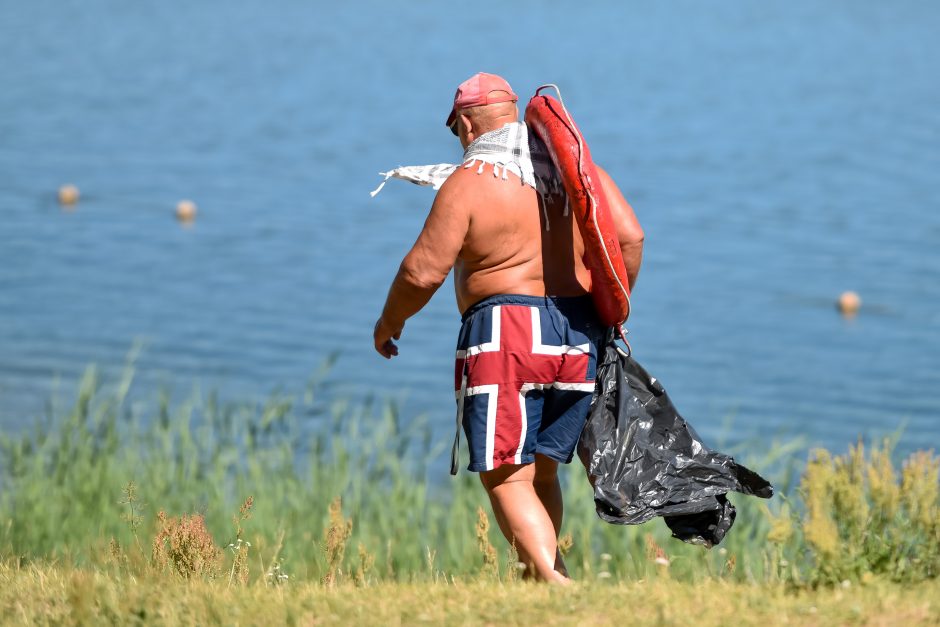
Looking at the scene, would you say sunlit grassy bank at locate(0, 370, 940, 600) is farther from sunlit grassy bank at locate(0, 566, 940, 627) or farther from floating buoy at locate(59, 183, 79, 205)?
floating buoy at locate(59, 183, 79, 205)

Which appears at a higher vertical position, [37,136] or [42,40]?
[42,40]

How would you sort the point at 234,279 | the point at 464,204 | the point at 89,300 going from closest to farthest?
1. the point at 464,204
2. the point at 89,300
3. the point at 234,279

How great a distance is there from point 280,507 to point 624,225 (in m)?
3.39

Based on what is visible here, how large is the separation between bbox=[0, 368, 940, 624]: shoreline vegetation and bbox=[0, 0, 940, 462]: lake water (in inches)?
68.8

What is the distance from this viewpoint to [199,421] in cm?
931

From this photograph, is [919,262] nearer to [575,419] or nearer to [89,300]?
[89,300]

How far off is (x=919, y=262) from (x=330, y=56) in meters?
13.8

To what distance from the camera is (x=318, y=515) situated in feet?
23.9

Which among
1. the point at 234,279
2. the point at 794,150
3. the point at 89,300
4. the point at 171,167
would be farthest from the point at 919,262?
the point at 171,167

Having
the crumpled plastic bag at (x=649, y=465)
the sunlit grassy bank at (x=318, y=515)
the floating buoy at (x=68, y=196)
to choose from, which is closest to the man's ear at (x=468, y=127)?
the crumpled plastic bag at (x=649, y=465)

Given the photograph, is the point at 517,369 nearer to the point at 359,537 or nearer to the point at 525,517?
the point at 525,517

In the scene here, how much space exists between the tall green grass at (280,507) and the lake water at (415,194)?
1.70 m

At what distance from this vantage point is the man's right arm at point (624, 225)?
15.1 ft

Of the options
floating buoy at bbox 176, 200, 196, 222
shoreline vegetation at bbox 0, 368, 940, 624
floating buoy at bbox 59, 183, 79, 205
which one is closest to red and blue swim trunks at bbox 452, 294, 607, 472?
shoreline vegetation at bbox 0, 368, 940, 624
